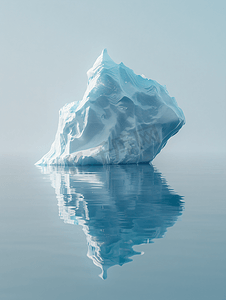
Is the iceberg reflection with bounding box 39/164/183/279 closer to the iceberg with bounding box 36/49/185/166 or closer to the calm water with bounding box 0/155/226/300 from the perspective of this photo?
the calm water with bounding box 0/155/226/300

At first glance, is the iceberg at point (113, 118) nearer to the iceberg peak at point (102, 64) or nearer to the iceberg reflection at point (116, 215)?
the iceberg peak at point (102, 64)

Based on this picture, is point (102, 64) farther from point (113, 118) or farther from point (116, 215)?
point (116, 215)

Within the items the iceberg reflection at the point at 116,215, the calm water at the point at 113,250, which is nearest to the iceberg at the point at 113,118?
the iceberg reflection at the point at 116,215

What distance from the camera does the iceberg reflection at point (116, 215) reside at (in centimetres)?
427

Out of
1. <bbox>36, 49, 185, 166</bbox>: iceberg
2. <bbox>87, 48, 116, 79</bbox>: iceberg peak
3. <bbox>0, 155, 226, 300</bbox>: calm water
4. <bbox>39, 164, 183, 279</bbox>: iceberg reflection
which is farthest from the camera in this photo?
<bbox>87, 48, 116, 79</bbox>: iceberg peak

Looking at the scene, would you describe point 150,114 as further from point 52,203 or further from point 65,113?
point 52,203

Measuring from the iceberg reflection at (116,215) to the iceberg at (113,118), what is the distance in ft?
34.3

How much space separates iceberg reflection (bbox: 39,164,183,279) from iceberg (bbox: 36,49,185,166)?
1044 cm

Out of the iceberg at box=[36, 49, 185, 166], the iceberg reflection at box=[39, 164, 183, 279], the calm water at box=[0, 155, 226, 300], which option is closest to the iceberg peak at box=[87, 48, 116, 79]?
the iceberg at box=[36, 49, 185, 166]

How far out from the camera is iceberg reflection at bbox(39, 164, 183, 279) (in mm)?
4266

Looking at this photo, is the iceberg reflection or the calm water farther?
the iceberg reflection

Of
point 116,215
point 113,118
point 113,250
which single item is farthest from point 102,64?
point 113,250

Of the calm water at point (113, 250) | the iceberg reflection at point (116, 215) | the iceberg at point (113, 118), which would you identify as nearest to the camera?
the calm water at point (113, 250)

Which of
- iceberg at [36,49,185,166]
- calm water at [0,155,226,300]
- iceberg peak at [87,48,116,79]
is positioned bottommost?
calm water at [0,155,226,300]
